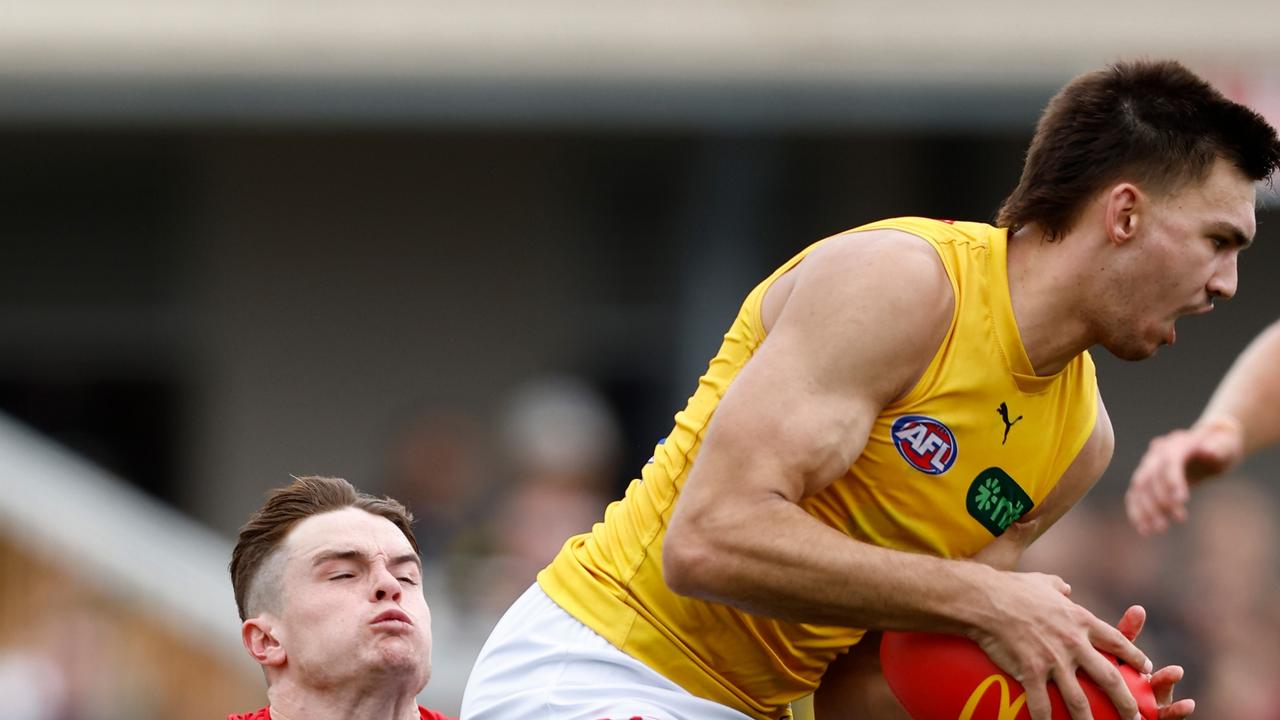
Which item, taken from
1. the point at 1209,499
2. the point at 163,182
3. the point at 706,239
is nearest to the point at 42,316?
the point at 163,182

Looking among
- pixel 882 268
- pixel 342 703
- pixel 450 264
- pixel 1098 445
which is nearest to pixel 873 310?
pixel 882 268

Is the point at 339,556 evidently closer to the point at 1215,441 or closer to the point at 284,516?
the point at 284,516

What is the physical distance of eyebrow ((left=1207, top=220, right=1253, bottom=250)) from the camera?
12.0ft

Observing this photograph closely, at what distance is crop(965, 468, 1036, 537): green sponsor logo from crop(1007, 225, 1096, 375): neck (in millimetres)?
225

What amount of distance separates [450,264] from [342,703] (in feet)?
28.5

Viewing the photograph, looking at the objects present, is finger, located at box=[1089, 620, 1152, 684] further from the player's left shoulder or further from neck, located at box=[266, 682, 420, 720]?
neck, located at box=[266, 682, 420, 720]

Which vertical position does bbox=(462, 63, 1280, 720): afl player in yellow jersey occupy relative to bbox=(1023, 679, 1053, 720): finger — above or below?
above

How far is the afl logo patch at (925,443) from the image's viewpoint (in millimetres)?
3639

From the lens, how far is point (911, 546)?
382 cm

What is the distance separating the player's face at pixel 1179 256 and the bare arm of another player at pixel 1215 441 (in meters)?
0.78

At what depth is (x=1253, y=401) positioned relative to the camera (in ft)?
16.1

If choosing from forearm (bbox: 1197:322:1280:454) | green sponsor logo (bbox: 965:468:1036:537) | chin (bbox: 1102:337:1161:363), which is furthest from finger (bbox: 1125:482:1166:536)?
chin (bbox: 1102:337:1161:363)

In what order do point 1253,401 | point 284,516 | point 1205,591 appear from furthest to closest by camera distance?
point 1205,591 → point 1253,401 → point 284,516

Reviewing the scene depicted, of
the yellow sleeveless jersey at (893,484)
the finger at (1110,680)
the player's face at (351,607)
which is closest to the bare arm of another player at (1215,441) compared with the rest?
the yellow sleeveless jersey at (893,484)
